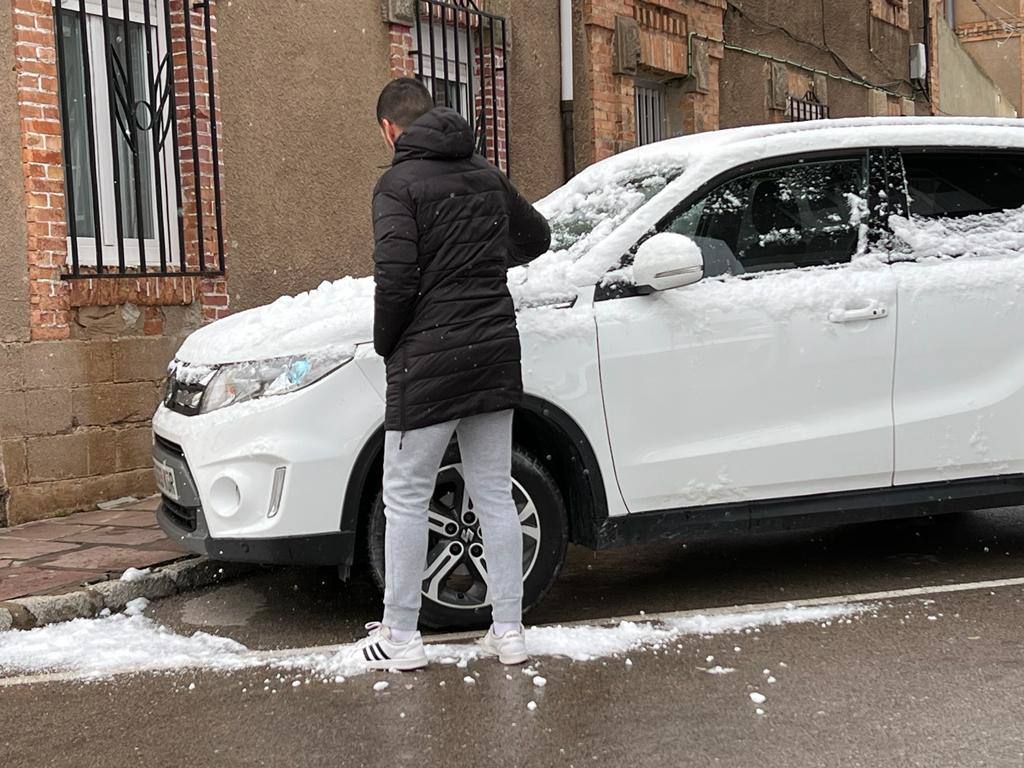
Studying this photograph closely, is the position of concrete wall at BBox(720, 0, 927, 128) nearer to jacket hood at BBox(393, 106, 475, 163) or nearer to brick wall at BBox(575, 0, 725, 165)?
brick wall at BBox(575, 0, 725, 165)

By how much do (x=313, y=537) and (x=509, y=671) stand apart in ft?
2.89

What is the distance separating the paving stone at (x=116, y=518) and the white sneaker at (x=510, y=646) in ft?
10.2

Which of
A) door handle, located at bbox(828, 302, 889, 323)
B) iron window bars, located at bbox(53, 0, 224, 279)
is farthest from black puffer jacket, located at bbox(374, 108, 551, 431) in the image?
iron window bars, located at bbox(53, 0, 224, 279)

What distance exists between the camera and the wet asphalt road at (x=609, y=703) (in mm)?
3658

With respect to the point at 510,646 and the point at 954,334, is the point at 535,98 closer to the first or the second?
the point at 954,334

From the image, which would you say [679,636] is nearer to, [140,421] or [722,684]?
[722,684]

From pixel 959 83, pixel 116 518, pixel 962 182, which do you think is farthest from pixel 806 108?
pixel 116 518

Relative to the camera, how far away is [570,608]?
5.30 meters

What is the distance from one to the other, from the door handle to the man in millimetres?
1428

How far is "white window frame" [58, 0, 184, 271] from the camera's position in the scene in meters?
8.02

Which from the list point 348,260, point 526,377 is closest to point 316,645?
point 526,377

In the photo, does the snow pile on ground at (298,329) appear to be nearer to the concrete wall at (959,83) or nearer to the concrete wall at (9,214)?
the concrete wall at (9,214)

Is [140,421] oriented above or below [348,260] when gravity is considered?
below

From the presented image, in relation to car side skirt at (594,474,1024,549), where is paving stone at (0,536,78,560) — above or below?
below
